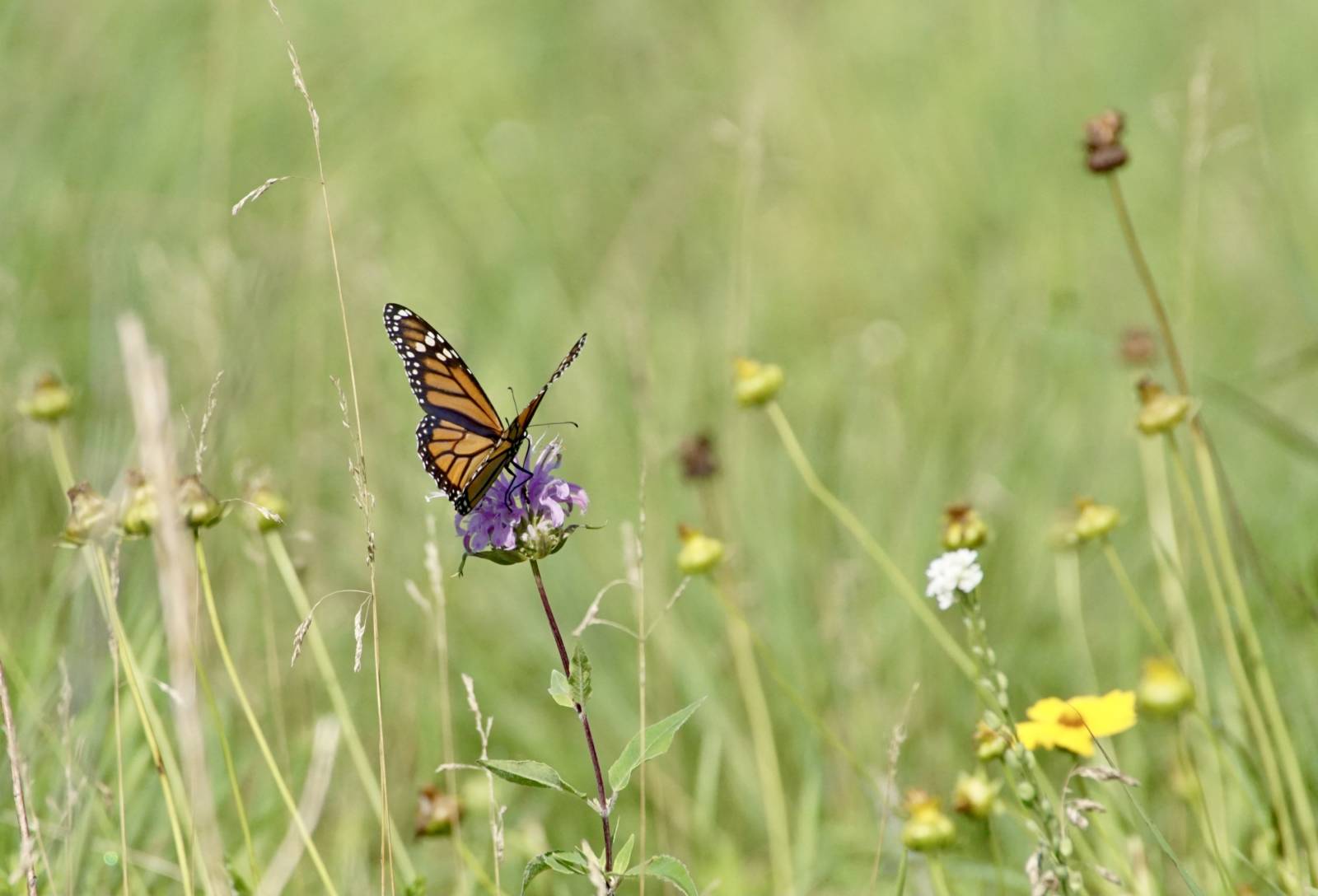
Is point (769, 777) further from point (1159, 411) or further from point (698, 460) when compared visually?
point (1159, 411)

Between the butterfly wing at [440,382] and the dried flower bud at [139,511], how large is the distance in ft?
1.24

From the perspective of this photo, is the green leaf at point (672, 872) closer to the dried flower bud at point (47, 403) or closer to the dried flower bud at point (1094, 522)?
the dried flower bud at point (1094, 522)

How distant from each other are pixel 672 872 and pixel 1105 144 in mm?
1331

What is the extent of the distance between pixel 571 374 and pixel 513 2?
291 centimetres

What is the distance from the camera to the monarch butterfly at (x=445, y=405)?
5.74ft

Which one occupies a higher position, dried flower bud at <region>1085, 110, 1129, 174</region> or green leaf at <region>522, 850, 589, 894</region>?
dried flower bud at <region>1085, 110, 1129, 174</region>

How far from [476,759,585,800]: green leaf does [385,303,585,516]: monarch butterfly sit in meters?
0.41

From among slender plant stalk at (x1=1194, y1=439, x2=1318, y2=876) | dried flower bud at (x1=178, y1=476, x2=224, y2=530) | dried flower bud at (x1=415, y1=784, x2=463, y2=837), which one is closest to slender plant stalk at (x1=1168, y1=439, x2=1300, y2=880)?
slender plant stalk at (x1=1194, y1=439, x2=1318, y2=876)

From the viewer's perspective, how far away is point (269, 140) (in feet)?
14.4

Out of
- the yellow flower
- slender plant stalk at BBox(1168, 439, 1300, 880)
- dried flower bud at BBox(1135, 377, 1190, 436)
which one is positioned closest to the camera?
the yellow flower

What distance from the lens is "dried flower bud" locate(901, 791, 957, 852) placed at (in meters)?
1.60

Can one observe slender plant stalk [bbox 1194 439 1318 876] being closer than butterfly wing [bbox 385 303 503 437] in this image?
Yes

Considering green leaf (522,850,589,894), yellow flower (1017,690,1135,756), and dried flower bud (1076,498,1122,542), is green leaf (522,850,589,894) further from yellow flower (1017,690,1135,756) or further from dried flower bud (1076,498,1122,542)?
dried flower bud (1076,498,1122,542)

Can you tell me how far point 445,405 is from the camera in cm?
187
